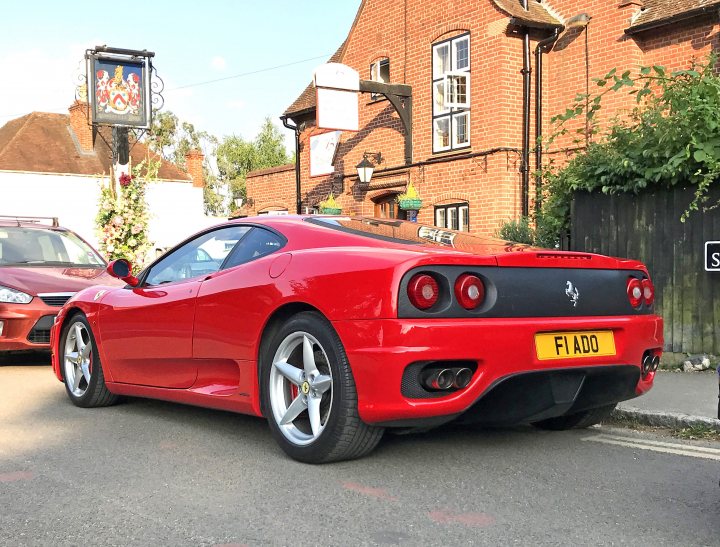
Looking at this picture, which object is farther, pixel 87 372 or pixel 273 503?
pixel 87 372

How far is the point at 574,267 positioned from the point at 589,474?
1.05 m

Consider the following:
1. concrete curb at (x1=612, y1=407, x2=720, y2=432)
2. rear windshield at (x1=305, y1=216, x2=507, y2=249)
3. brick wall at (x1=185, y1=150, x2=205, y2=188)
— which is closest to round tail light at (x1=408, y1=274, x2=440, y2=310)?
rear windshield at (x1=305, y1=216, x2=507, y2=249)

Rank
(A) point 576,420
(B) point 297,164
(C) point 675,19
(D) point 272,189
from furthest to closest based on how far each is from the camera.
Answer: (D) point 272,189 → (B) point 297,164 → (C) point 675,19 → (A) point 576,420

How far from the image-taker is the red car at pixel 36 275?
802cm

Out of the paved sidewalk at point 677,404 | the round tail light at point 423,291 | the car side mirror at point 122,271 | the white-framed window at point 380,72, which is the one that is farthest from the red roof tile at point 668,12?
the round tail light at point 423,291

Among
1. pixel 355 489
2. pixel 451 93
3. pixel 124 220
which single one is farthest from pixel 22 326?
pixel 451 93

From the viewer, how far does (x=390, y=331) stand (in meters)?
3.61

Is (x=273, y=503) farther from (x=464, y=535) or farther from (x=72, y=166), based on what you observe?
(x=72, y=166)

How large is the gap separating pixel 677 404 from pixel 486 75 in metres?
10.1

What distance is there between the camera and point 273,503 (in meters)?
3.46

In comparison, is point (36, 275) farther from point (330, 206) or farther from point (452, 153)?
point (330, 206)

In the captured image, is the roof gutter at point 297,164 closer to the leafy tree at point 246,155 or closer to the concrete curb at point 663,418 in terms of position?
the concrete curb at point 663,418

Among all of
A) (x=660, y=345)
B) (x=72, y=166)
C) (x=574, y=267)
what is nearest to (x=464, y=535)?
(x=574, y=267)

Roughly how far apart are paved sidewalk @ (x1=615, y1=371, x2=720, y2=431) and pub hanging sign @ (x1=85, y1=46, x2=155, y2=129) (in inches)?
556
